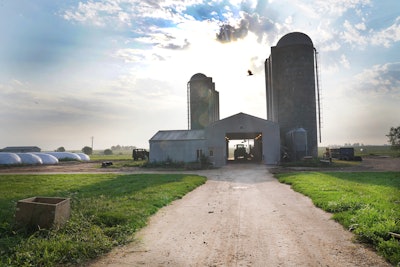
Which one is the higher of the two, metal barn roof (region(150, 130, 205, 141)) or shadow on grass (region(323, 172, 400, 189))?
metal barn roof (region(150, 130, 205, 141))

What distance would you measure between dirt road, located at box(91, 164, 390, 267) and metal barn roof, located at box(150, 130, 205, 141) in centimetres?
3013

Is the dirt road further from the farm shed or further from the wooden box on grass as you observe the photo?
the farm shed

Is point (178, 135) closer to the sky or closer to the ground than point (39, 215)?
closer to the sky

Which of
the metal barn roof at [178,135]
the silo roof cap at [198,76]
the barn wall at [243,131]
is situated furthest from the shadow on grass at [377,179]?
the silo roof cap at [198,76]

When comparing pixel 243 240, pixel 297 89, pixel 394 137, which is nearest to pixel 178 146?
pixel 297 89

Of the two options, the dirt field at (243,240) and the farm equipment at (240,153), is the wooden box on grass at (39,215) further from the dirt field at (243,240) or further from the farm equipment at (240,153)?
the farm equipment at (240,153)

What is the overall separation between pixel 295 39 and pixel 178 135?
23.5m

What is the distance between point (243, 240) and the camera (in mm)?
7188

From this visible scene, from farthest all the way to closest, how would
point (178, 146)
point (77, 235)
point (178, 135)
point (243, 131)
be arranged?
point (178, 135) < point (178, 146) < point (243, 131) < point (77, 235)

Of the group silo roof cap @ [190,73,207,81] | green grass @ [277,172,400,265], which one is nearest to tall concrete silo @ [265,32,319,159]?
silo roof cap @ [190,73,207,81]

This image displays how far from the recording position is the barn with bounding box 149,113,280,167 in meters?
38.5

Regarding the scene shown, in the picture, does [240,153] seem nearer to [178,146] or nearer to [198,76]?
[178,146]

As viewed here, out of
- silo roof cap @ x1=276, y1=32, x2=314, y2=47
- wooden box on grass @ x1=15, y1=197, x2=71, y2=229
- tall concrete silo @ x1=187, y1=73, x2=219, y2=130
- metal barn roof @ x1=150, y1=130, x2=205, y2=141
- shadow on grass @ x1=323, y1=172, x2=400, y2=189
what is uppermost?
silo roof cap @ x1=276, y1=32, x2=314, y2=47

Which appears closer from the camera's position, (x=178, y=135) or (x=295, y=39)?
(x=178, y=135)
